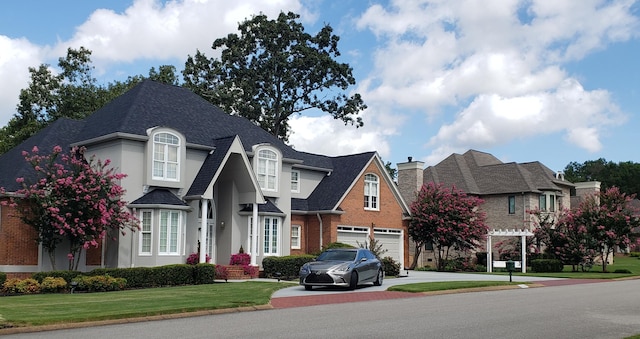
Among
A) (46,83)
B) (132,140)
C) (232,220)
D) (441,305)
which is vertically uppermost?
(46,83)

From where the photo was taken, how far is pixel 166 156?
30766mm

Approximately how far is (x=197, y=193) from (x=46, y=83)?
72.9 ft

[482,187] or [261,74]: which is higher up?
[261,74]

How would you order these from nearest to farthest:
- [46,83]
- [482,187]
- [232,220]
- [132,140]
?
[132,140], [232,220], [46,83], [482,187]

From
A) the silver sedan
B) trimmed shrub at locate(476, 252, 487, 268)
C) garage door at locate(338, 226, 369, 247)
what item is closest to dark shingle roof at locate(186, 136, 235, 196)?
the silver sedan

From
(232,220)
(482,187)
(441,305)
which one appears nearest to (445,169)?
(482,187)

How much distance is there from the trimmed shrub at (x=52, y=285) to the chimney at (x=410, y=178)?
97.6 ft

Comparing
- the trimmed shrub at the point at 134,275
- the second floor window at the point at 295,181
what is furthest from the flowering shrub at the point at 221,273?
the second floor window at the point at 295,181

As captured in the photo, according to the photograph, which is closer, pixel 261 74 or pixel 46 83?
pixel 46 83

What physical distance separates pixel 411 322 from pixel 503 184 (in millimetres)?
43770

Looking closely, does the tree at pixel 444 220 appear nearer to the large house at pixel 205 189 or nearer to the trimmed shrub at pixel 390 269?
the large house at pixel 205 189

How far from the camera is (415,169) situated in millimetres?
50031

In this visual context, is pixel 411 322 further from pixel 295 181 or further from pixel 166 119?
pixel 295 181

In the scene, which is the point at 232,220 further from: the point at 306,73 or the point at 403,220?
the point at 306,73
